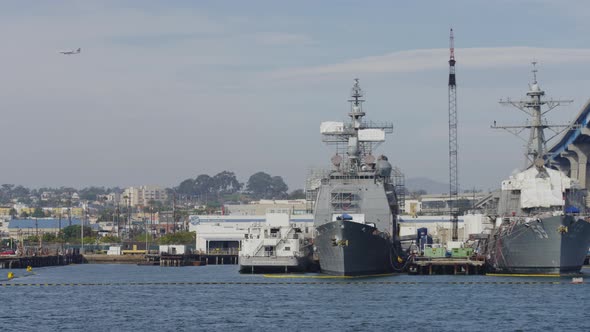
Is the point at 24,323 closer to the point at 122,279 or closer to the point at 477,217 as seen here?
the point at 122,279

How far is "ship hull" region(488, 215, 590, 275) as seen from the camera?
80.8 metres

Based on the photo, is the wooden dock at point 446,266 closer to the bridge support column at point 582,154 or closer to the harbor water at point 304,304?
the harbor water at point 304,304

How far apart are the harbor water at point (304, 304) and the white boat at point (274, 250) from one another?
25.6 feet

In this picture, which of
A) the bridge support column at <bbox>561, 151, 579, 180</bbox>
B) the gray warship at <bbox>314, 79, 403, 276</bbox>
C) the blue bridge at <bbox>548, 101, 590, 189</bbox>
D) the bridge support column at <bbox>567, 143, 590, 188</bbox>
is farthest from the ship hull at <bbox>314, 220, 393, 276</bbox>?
the bridge support column at <bbox>561, 151, 579, 180</bbox>

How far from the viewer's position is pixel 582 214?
9238 cm

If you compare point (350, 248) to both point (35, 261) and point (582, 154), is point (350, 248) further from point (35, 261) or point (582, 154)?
point (35, 261)

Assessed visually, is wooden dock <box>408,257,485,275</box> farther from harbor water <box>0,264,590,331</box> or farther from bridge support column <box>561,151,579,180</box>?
bridge support column <box>561,151,579,180</box>

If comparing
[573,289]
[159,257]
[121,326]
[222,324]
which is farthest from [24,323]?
[159,257]

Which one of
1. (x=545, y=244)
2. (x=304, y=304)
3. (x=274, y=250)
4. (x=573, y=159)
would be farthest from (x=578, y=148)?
(x=304, y=304)

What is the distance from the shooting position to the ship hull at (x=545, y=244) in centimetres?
8081

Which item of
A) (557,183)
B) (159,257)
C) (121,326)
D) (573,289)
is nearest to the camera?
(121,326)

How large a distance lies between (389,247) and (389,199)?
20.4ft

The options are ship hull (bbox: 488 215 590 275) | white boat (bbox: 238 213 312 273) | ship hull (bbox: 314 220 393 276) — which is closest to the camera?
ship hull (bbox: 488 215 590 275)

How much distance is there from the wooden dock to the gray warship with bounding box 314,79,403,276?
5.80ft
